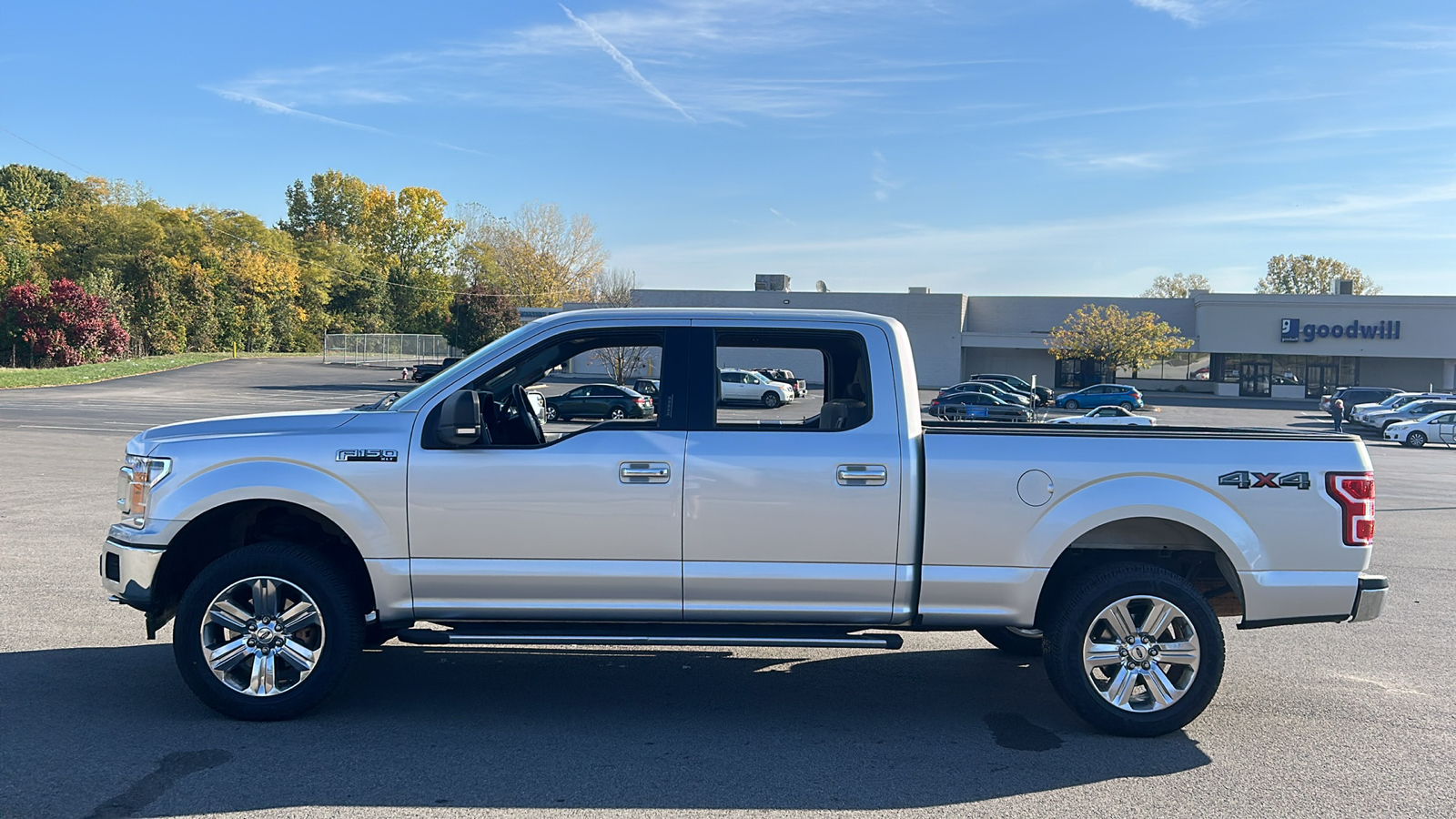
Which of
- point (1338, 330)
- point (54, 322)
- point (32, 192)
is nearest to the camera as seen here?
point (54, 322)

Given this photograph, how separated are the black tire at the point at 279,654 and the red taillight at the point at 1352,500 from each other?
192 inches

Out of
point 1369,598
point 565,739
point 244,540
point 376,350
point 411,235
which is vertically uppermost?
point 411,235

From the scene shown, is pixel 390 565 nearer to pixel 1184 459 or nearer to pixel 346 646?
pixel 346 646

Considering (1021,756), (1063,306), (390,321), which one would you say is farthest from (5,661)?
→ (390,321)

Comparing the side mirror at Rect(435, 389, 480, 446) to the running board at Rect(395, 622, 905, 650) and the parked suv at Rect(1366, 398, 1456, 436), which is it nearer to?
the running board at Rect(395, 622, 905, 650)

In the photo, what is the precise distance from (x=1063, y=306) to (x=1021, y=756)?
64.7 meters

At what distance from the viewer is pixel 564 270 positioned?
7269 centimetres

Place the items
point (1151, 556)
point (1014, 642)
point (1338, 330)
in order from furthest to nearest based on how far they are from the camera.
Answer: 1. point (1338, 330)
2. point (1014, 642)
3. point (1151, 556)

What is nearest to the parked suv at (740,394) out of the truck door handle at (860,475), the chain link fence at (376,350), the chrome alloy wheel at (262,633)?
the truck door handle at (860,475)

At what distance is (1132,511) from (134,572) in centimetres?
492

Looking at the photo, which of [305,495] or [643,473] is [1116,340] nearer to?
[643,473]

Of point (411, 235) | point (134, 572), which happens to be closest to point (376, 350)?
point (411, 235)

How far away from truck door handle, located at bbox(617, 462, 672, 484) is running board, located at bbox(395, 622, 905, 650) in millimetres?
759

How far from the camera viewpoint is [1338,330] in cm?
6062
